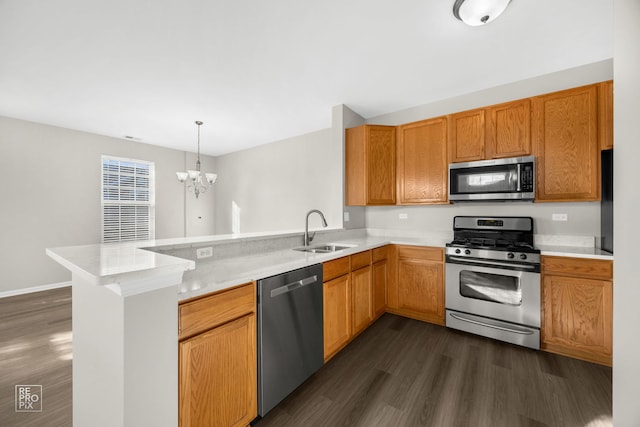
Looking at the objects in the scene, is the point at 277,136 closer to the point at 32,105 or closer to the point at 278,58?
the point at 278,58

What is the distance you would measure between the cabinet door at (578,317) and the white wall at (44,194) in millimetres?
6653

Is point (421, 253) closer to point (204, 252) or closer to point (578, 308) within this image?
point (578, 308)

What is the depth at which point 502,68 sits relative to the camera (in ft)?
8.45

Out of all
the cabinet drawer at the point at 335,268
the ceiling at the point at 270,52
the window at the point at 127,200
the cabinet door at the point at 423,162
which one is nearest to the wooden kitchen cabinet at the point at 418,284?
the cabinet door at the point at 423,162

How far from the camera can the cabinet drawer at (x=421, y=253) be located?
108 inches

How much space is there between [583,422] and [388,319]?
1643 millimetres

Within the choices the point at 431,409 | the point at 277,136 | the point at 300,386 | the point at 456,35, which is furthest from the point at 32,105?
the point at 431,409

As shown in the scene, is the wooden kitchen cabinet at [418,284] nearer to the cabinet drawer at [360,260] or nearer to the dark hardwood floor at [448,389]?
the dark hardwood floor at [448,389]

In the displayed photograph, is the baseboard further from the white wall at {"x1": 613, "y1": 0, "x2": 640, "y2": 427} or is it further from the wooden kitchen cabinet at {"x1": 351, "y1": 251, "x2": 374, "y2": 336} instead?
the white wall at {"x1": 613, "y1": 0, "x2": 640, "y2": 427}

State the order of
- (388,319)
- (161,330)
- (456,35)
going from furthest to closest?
(388,319) → (456,35) → (161,330)

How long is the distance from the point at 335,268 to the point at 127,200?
5.06 meters

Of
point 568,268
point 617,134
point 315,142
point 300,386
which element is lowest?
point 300,386

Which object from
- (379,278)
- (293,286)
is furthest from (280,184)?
(293,286)

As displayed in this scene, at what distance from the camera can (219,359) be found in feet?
4.21
